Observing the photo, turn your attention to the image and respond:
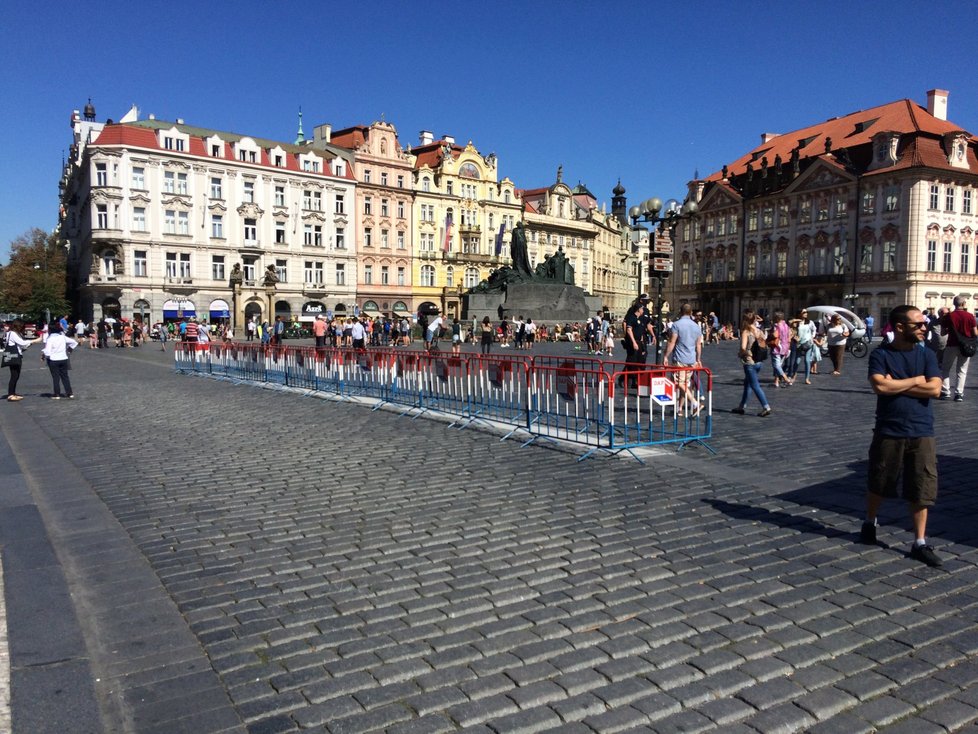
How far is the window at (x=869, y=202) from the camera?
5559 centimetres

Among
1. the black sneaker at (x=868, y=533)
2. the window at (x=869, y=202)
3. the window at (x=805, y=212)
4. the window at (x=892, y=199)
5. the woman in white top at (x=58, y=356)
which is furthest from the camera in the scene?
the window at (x=805, y=212)

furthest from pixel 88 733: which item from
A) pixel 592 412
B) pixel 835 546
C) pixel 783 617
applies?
pixel 592 412

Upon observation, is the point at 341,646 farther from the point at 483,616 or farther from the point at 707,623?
the point at 707,623

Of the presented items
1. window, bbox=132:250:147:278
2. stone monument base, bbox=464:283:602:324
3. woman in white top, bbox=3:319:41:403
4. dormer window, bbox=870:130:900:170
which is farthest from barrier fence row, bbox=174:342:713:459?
dormer window, bbox=870:130:900:170

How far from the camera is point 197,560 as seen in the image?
546 centimetres

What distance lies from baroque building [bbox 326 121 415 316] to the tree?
23545 mm

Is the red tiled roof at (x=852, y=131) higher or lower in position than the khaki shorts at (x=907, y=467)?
higher

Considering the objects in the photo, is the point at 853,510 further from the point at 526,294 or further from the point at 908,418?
the point at 526,294

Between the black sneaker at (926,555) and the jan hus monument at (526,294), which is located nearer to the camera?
the black sneaker at (926,555)

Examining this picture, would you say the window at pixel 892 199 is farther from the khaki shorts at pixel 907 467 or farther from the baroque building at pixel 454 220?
the khaki shorts at pixel 907 467

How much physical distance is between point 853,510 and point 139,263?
57.5 m

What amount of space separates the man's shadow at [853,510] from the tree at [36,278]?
191 feet

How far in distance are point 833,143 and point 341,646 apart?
67182mm

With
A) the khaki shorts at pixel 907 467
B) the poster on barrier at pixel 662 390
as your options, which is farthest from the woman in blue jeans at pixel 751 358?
the khaki shorts at pixel 907 467
